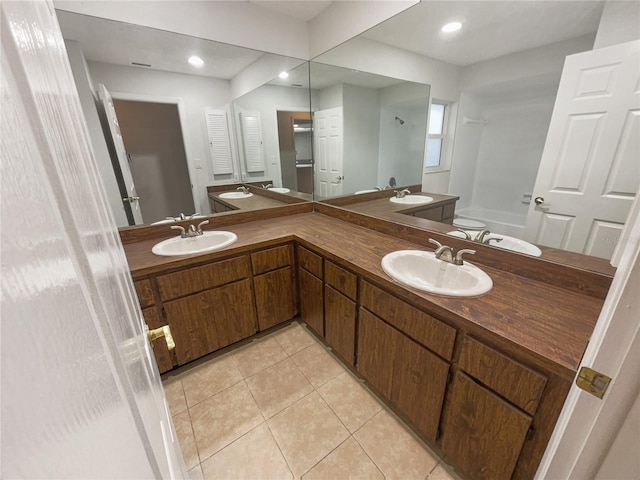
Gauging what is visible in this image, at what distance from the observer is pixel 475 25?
1286 millimetres

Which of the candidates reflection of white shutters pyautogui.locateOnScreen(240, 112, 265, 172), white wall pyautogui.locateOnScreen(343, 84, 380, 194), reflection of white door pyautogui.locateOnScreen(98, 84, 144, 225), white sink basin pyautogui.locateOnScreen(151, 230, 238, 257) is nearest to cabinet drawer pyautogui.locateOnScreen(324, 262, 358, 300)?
white sink basin pyautogui.locateOnScreen(151, 230, 238, 257)

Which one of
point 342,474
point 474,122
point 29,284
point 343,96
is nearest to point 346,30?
point 343,96

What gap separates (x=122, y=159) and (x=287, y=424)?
1.85 metres

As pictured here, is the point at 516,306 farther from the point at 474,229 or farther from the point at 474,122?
the point at 474,122

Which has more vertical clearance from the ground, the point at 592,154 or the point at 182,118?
the point at 182,118

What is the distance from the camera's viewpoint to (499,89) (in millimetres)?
1210

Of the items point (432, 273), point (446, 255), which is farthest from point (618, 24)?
point (432, 273)

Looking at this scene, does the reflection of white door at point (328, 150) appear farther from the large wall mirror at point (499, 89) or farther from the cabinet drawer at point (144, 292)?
Result: the cabinet drawer at point (144, 292)

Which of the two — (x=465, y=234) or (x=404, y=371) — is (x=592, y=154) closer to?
(x=465, y=234)

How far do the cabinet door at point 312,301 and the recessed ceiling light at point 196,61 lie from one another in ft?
5.27

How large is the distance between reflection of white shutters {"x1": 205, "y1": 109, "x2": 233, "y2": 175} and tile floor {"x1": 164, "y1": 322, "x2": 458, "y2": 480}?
1.44 m

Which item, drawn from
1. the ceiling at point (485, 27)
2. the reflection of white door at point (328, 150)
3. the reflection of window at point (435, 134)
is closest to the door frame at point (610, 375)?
the ceiling at point (485, 27)

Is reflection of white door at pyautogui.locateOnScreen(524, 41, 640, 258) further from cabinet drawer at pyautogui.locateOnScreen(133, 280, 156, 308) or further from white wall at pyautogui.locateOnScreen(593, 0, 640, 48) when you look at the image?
cabinet drawer at pyautogui.locateOnScreen(133, 280, 156, 308)

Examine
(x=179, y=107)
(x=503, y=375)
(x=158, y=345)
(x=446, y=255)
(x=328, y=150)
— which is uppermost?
(x=179, y=107)
